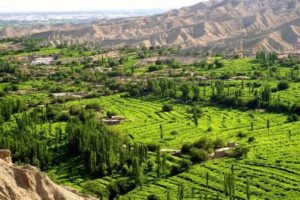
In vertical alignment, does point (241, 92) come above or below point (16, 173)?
below

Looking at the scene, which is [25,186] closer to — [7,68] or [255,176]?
[255,176]

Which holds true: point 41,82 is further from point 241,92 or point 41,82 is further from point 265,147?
point 265,147

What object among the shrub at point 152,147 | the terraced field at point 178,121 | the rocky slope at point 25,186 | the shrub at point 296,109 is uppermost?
the rocky slope at point 25,186

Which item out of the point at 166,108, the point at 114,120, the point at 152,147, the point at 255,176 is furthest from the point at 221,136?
the point at 166,108

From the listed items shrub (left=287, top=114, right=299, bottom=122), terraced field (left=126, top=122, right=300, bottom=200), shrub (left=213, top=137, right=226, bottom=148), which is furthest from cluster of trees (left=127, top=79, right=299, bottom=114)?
terraced field (left=126, top=122, right=300, bottom=200)

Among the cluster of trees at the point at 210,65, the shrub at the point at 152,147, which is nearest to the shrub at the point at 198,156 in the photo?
the shrub at the point at 152,147

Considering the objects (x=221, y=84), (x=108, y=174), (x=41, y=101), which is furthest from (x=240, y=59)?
(x=108, y=174)

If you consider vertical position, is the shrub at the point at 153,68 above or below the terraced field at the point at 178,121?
above

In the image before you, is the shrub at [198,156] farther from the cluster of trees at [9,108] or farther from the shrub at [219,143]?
the cluster of trees at [9,108]
